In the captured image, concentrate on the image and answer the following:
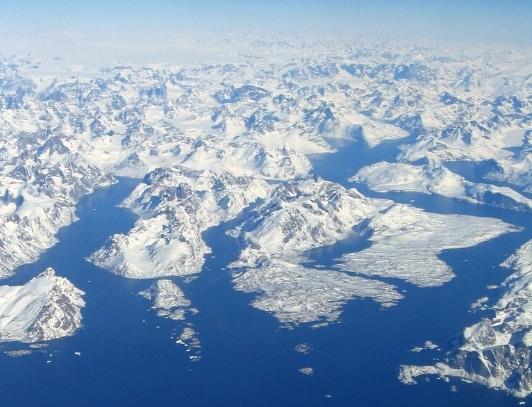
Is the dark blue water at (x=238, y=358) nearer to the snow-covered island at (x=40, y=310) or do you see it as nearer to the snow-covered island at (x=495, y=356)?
the snow-covered island at (x=495, y=356)

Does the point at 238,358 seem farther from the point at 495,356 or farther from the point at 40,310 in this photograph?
the point at 495,356

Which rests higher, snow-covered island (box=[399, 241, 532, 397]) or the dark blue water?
snow-covered island (box=[399, 241, 532, 397])

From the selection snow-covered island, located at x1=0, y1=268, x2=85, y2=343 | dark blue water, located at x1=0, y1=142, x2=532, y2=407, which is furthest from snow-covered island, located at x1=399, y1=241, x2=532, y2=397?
snow-covered island, located at x1=0, y1=268, x2=85, y2=343

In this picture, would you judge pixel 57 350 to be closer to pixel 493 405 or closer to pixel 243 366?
pixel 243 366

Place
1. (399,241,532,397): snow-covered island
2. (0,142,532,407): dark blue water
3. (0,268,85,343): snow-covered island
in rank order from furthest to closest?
(0,268,85,343): snow-covered island → (399,241,532,397): snow-covered island → (0,142,532,407): dark blue water

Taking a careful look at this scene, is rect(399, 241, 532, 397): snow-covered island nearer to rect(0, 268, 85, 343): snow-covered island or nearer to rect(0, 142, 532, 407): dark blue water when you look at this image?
rect(0, 142, 532, 407): dark blue water

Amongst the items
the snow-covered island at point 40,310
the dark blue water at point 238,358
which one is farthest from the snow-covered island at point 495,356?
the snow-covered island at point 40,310

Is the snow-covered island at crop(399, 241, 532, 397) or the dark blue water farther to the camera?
the snow-covered island at crop(399, 241, 532, 397)

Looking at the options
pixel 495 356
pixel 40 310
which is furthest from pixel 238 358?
pixel 495 356
